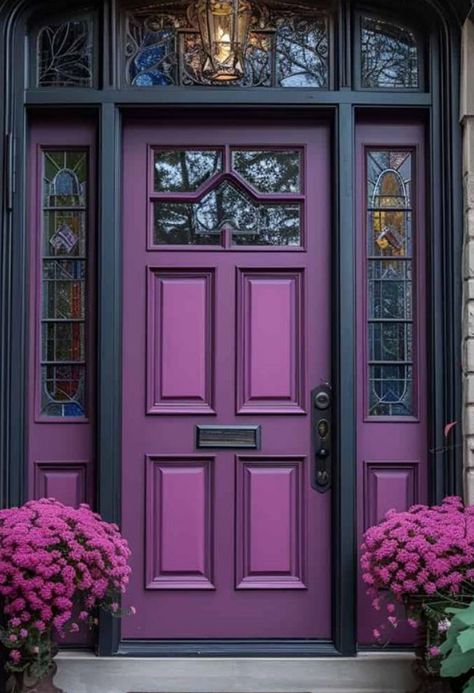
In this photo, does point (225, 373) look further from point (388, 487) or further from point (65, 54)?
point (65, 54)

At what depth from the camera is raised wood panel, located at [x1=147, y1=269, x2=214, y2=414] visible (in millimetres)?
4172

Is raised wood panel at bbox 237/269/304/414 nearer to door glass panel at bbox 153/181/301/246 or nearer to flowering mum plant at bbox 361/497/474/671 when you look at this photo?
door glass panel at bbox 153/181/301/246

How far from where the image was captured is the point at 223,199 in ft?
13.9

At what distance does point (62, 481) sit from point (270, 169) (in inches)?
63.3

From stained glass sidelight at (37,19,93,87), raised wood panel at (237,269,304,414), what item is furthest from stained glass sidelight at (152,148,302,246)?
stained glass sidelight at (37,19,93,87)

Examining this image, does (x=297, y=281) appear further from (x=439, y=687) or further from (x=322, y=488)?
(x=439, y=687)

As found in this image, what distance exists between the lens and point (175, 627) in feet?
13.5

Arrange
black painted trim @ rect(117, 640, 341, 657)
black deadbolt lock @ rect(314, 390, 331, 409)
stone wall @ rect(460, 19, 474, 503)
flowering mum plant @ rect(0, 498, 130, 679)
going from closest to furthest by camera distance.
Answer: flowering mum plant @ rect(0, 498, 130, 679)
stone wall @ rect(460, 19, 474, 503)
black painted trim @ rect(117, 640, 341, 657)
black deadbolt lock @ rect(314, 390, 331, 409)

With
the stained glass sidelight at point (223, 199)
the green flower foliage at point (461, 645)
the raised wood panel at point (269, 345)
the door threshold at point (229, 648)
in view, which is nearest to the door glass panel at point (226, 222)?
the stained glass sidelight at point (223, 199)

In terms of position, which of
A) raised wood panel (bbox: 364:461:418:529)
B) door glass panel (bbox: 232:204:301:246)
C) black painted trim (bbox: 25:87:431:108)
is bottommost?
raised wood panel (bbox: 364:461:418:529)

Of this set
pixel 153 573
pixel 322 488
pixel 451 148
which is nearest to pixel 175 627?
pixel 153 573

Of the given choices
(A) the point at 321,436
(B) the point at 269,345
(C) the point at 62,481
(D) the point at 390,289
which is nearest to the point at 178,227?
(B) the point at 269,345

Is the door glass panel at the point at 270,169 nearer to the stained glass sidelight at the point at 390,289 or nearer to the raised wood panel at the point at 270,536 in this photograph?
the stained glass sidelight at the point at 390,289

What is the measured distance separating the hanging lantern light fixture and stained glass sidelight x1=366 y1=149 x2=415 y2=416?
743 mm
